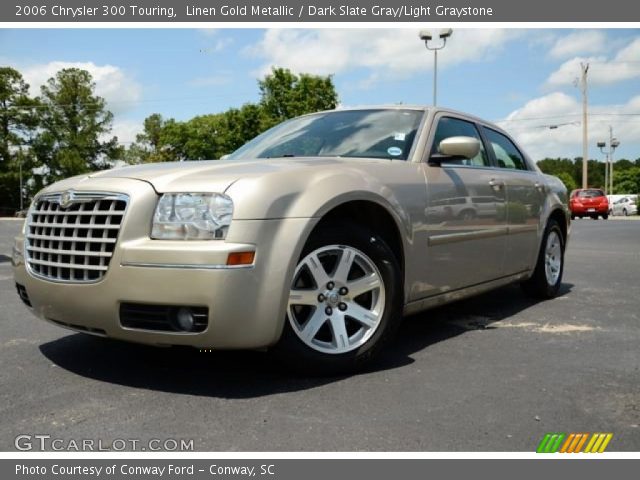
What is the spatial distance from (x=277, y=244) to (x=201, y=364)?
906 millimetres

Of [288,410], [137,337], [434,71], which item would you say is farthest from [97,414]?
[434,71]

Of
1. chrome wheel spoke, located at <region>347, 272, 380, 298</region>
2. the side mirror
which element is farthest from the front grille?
the side mirror

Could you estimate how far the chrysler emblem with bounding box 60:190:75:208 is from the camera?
2907 mm

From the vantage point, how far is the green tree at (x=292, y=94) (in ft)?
139

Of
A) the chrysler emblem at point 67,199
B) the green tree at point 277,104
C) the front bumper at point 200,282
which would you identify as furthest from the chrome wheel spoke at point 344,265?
the green tree at point 277,104

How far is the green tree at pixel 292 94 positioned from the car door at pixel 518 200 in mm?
37532

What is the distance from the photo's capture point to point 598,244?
12.2 m

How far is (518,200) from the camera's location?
15.5 ft

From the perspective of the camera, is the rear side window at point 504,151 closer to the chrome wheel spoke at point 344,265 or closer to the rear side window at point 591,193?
the chrome wheel spoke at point 344,265

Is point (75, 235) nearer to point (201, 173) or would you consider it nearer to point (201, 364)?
point (201, 173)

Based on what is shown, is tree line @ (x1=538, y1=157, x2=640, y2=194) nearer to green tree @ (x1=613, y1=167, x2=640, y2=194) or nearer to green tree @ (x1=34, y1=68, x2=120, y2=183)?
green tree @ (x1=613, y1=167, x2=640, y2=194)

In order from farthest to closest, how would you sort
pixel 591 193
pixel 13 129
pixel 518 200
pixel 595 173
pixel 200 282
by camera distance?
1. pixel 595 173
2. pixel 13 129
3. pixel 591 193
4. pixel 518 200
5. pixel 200 282

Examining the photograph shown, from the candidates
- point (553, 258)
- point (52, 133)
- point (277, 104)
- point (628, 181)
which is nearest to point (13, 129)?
point (52, 133)

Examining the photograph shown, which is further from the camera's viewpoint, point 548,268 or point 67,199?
point 548,268
